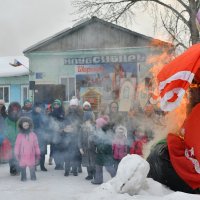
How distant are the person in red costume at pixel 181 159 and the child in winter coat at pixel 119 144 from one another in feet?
11.4

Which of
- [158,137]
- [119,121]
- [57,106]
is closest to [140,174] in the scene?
[158,137]

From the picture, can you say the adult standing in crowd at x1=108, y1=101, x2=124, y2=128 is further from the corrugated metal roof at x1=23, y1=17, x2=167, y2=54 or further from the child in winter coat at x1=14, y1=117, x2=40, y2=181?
the corrugated metal roof at x1=23, y1=17, x2=167, y2=54

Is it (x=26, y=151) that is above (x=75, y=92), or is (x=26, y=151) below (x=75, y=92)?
below

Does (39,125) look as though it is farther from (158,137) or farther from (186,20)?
(186,20)

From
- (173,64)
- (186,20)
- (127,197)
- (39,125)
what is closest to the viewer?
(127,197)

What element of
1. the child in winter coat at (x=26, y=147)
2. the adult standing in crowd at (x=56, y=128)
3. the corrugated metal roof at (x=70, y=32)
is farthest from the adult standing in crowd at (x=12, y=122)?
the corrugated metal roof at (x=70, y=32)

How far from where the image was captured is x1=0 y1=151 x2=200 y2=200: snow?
3.28 m

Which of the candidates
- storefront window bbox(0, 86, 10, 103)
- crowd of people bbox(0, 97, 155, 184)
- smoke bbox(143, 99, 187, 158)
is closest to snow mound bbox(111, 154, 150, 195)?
smoke bbox(143, 99, 187, 158)

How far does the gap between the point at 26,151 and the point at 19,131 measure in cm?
45

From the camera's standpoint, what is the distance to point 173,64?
3510 mm

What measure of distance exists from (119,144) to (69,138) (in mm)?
1255

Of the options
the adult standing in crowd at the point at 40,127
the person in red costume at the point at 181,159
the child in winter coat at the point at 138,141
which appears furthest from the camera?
the adult standing in crowd at the point at 40,127

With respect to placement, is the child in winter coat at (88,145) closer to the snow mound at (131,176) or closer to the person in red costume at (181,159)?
the person in red costume at (181,159)

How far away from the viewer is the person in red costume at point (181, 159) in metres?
3.54
